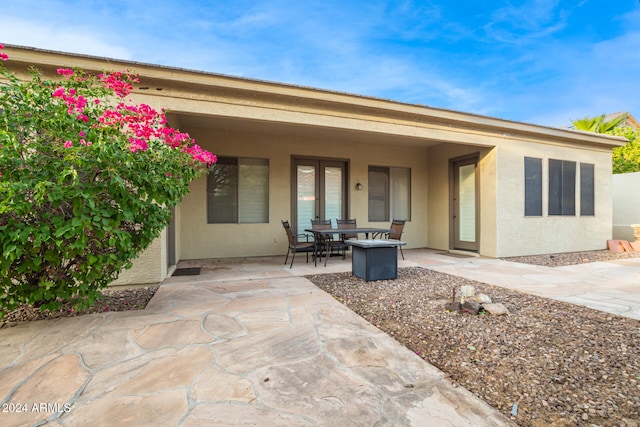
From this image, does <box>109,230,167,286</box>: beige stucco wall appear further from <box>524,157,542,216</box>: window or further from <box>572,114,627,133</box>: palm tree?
<box>572,114,627,133</box>: palm tree

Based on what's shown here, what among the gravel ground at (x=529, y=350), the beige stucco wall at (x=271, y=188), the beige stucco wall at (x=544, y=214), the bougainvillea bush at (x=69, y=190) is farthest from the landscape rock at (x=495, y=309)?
the beige stucco wall at (x=271, y=188)

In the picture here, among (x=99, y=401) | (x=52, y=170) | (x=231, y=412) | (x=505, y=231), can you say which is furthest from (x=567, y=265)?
(x=52, y=170)

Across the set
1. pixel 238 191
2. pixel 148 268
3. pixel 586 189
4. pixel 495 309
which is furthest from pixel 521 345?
pixel 586 189

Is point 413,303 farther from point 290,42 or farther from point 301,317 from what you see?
point 290,42

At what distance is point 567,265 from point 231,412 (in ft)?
22.6

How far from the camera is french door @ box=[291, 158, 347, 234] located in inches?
289

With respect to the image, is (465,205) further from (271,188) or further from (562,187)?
(271,188)

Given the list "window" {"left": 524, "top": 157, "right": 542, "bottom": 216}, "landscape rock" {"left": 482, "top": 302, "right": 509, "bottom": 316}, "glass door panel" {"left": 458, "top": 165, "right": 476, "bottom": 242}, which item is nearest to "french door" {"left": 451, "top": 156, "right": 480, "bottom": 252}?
"glass door panel" {"left": 458, "top": 165, "right": 476, "bottom": 242}

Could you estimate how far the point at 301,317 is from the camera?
297 centimetres

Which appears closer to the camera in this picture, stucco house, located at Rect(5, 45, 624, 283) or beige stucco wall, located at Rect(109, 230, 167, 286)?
beige stucco wall, located at Rect(109, 230, 167, 286)

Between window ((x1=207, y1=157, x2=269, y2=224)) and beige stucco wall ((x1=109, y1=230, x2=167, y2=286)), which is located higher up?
window ((x1=207, y1=157, x2=269, y2=224))

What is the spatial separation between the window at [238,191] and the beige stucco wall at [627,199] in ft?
37.3

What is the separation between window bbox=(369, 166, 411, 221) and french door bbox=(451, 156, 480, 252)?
1192 millimetres

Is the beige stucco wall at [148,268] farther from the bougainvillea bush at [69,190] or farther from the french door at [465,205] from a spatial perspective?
the french door at [465,205]
